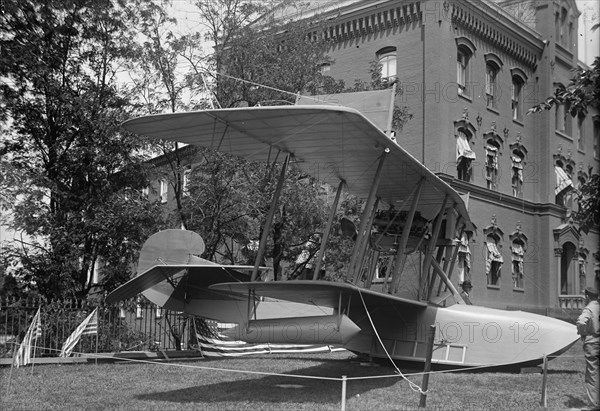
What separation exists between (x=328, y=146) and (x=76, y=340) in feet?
28.6

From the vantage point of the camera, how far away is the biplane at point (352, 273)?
10055 millimetres

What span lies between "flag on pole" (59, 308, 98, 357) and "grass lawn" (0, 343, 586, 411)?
107cm

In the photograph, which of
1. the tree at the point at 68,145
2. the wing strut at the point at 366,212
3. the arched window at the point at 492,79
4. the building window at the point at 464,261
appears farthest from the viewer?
the arched window at the point at 492,79

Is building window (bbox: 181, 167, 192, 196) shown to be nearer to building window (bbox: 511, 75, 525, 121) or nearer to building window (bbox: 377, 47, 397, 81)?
building window (bbox: 377, 47, 397, 81)

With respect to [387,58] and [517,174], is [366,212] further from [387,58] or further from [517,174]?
[517,174]

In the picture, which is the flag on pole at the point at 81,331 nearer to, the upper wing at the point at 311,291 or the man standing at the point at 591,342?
the upper wing at the point at 311,291

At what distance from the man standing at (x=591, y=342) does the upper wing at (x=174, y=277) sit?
705 cm

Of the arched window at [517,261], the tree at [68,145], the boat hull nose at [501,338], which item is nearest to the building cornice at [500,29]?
the arched window at [517,261]

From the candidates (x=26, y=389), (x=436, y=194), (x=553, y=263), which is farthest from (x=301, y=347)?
(x=553, y=263)

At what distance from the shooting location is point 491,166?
31484 millimetres

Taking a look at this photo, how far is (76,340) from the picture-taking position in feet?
52.7

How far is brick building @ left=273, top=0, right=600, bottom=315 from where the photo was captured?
92.6 ft

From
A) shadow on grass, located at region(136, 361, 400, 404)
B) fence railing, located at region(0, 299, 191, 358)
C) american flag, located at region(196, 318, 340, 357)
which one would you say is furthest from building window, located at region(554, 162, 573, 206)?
shadow on grass, located at region(136, 361, 400, 404)

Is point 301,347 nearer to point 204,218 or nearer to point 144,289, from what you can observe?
point 204,218
